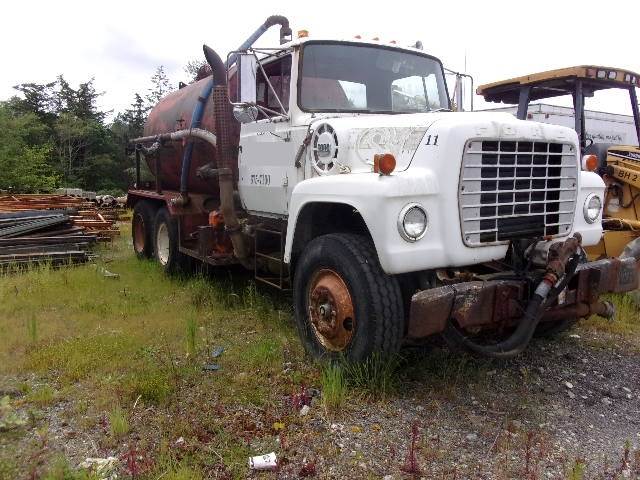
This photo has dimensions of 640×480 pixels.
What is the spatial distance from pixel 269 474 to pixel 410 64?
3930 mm

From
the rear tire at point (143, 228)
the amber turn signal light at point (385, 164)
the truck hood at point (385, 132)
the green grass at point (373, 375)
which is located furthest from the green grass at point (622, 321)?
the rear tire at point (143, 228)

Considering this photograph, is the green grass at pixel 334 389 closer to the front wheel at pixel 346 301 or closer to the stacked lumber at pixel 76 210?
the front wheel at pixel 346 301

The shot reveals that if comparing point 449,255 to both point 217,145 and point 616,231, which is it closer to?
point 217,145

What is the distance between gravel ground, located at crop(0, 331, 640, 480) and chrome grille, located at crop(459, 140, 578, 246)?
1106mm

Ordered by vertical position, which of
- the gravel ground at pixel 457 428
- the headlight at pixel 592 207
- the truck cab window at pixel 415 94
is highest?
the truck cab window at pixel 415 94

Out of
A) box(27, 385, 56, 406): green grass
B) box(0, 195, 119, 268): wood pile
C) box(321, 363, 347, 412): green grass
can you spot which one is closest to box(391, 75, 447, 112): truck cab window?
box(321, 363, 347, 412): green grass

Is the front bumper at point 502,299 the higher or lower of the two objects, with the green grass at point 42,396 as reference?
higher

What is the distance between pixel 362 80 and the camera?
5043 millimetres

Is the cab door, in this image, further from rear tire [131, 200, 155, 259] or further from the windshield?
rear tire [131, 200, 155, 259]

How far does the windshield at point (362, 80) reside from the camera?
4.90 meters

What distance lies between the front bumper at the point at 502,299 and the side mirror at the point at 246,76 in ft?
7.65

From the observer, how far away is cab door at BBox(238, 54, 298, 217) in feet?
16.5

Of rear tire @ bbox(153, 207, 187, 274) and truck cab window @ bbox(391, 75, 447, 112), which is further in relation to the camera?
rear tire @ bbox(153, 207, 187, 274)

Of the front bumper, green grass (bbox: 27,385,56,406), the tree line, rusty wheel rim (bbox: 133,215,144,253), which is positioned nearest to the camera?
the front bumper
